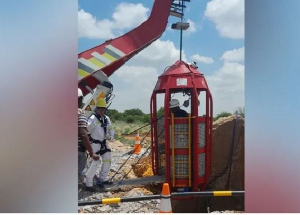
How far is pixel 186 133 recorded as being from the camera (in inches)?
166

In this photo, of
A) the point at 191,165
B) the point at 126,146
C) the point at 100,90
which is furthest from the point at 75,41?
the point at 126,146

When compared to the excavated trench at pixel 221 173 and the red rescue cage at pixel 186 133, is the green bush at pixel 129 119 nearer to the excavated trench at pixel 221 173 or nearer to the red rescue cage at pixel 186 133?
the excavated trench at pixel 221 173

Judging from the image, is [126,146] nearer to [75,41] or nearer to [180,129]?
[180,129]

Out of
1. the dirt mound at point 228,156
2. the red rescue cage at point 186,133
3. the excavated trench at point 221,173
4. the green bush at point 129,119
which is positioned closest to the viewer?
the red rescue cage at point 186,133

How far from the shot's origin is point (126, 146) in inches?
353

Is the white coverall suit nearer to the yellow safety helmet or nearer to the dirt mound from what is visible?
the yellow safety helmet

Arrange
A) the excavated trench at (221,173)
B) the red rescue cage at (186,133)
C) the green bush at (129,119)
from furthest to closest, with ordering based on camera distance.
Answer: the green bush at (129,119) < the excavated trench at (221,173) < the red rescue cage at (186,133)

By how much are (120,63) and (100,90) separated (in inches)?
15.8

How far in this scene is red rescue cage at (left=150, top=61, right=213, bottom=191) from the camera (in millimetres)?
4207

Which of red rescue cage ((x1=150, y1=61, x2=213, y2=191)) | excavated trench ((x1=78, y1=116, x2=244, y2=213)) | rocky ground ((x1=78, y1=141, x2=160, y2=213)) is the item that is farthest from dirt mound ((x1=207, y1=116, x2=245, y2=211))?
rocky ground ((x1=78, y1=141, x2=160, y2=213))

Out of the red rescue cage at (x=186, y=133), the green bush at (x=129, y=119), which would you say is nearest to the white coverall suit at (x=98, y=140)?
the red rescue cage at (x=186, y=133)

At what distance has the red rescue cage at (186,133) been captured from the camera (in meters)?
4.21

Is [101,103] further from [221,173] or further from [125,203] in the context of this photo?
[221,173]

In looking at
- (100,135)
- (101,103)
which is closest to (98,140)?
(100,135)
